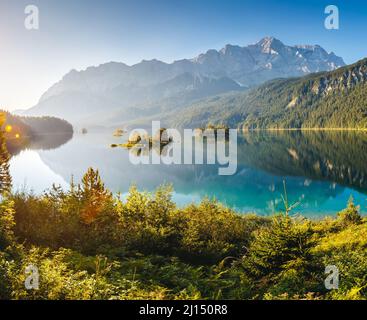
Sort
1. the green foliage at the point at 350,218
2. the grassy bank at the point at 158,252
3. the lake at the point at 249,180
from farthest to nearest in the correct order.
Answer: the lake at the point at 249,180, the green foliage at the point at 350,218, the grassy bank at the point at 158,252

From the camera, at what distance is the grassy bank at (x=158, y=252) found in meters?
11.1

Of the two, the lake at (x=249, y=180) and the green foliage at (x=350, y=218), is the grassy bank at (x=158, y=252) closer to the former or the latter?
the green foliage at (x=350, y=218)

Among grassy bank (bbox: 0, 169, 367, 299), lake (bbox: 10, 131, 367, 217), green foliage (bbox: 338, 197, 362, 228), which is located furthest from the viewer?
lake (bbox: 10, 131, 367, 217)

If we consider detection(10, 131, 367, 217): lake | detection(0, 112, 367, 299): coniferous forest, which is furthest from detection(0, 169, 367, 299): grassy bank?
detection(10, 131, 367, 217): lake

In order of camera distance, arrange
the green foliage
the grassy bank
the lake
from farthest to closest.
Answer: the lake
the green foliage
the grassy bank

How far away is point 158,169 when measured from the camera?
83375 mm

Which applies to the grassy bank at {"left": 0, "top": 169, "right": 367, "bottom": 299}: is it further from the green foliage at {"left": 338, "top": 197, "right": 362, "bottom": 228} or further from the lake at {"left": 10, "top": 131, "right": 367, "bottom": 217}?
the lake at {"left": 10, "top": 131, "right": 367, "bottom": 217}

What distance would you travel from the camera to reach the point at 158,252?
1909 centimetres

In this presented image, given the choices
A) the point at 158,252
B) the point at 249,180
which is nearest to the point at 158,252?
the point at 158,252

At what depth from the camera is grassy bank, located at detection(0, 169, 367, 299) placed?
439 inches

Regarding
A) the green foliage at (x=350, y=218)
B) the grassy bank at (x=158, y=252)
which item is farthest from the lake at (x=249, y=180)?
the grassy bank at (x=158, y=252)

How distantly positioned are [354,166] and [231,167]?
30341 millimetres
